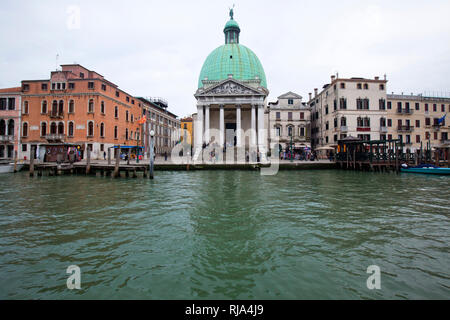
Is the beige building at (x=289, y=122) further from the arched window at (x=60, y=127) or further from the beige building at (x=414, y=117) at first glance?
the arched window at (x=60, y=127)

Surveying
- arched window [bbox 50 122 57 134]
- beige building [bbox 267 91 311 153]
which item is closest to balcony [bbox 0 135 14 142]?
arched window [bbox 50 122 57 134]

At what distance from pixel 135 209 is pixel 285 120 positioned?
3819cm

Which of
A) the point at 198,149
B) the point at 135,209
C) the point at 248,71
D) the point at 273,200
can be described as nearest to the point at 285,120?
the point at 248,71

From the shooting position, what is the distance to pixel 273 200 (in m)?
9.61

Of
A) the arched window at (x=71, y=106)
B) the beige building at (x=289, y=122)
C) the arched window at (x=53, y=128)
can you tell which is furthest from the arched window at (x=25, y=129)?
the beige building at (x=289, y=122)

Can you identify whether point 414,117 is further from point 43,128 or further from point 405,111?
point 43,128

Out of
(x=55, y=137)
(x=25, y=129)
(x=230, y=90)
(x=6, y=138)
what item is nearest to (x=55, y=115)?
(x=55, y=137)

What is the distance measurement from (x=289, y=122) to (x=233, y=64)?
46.4ft

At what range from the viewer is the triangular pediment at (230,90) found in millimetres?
33906

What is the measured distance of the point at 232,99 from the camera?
34406mm

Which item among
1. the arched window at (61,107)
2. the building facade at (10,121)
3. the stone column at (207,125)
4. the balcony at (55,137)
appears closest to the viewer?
the balcony at (55,137)

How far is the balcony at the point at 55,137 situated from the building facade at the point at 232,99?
60.6 feet
